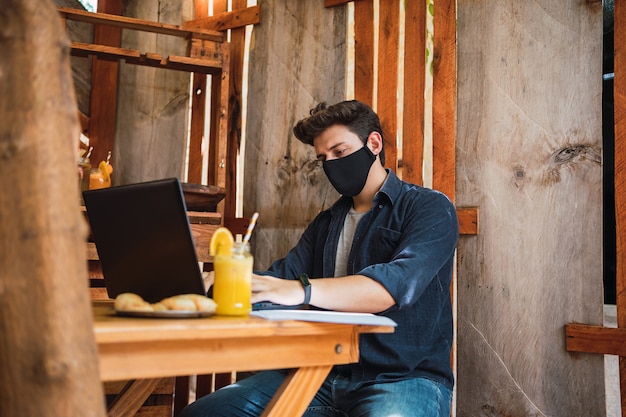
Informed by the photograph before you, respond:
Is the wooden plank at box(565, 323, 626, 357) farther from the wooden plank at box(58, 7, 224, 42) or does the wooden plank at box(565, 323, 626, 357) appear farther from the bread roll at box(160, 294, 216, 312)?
the wooden plank at box(58, 7, 224, 42)

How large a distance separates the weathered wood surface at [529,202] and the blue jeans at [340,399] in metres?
0.63

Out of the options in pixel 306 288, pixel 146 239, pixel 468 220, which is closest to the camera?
pixel 146 239

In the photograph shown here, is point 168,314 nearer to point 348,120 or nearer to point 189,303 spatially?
point 189,303

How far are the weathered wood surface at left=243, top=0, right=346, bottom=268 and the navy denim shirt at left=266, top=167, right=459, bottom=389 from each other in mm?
764

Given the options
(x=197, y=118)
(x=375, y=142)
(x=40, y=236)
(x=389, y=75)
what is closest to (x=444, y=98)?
(x=389, y=75)

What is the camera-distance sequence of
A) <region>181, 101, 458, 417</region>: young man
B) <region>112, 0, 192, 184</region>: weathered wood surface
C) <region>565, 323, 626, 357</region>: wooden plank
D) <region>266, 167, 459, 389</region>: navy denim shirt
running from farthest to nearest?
1. <region>112, 0, 192, 184</region>: weathered wood surface
2. <region>565, 323, 626, 357</region>: wooden plank
3. <region>266, 167, 459, 389</region>: navy denim shirt
4. <region>181, 101, 458, 417</region>: young man

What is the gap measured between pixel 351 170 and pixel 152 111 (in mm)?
1775

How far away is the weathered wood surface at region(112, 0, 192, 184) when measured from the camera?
12.1 feet

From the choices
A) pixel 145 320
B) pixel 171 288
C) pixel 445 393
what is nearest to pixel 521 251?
pixel 445 393

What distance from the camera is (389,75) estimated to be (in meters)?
2.93

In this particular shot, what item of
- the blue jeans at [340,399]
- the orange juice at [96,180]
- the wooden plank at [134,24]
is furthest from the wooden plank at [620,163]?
the orange juice at [96,180]

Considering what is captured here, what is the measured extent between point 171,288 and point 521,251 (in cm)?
155

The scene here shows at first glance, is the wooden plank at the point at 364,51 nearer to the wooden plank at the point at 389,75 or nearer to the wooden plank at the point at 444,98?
the wooden plank at the point at 389,75

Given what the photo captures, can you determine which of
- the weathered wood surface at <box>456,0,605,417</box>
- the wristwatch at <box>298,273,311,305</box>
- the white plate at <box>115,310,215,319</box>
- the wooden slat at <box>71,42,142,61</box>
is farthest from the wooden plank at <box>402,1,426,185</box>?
the white plate at <box>115,310,215,319</box>
